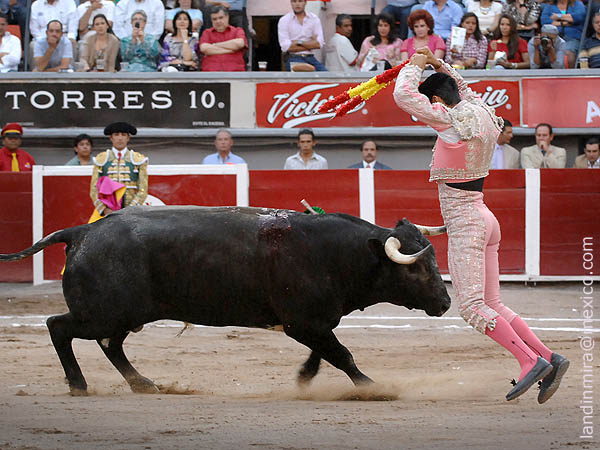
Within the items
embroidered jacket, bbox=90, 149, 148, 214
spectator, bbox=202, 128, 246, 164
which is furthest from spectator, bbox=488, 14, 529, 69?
embroidered jacket, bbox=90, 149, 148, 214

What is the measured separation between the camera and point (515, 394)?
3992 mm

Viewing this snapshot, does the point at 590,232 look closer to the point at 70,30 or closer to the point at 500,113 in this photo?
the point at 500,113

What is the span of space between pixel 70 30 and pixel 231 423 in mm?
7529

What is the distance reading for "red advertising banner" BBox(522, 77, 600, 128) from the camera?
9898 mm

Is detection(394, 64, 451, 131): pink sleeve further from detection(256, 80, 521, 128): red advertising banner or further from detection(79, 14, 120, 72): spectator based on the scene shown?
detection(79, 14, 120, 72): spectator

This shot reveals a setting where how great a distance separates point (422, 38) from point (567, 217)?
2100 millimetres

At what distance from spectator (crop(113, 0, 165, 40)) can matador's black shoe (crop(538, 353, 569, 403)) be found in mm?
6967

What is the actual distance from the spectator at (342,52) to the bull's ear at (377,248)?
18.9ft

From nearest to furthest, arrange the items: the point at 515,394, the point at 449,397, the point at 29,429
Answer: the point at 29,429 < the point at 515,394 < the point at 449,397

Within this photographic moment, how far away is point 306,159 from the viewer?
377 inches

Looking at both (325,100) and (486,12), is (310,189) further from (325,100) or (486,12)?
(486,12)

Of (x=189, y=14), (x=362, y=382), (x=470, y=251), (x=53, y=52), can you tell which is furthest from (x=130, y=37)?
(x=470, y=251)

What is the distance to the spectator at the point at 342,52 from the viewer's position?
33.7ft

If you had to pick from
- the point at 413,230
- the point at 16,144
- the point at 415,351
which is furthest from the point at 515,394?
the point at 16,144
